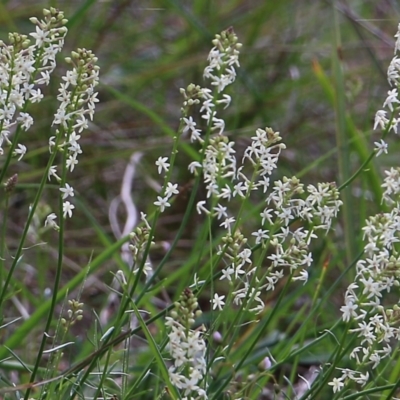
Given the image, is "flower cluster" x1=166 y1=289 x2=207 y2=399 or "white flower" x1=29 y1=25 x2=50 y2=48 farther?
"white flower" x1=29 y1=25 x2=50 y2=48

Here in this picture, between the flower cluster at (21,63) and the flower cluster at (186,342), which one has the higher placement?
the flower cluster at (21,63)

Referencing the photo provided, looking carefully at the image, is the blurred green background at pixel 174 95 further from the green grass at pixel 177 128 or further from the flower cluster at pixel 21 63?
the flower cluster at pixel 21 63

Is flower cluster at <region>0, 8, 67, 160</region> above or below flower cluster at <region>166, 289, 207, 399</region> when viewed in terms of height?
above

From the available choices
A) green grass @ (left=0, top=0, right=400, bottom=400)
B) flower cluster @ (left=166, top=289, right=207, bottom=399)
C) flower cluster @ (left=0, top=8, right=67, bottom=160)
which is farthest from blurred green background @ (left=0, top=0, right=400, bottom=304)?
flower cluster @ (left=166, top=289, right=207, bottom=399)

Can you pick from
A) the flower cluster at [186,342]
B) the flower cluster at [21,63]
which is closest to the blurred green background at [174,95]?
the flower cluster at [21,63]

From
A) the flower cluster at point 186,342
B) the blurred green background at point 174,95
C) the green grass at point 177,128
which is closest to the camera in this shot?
the flower cluster at point 186,342

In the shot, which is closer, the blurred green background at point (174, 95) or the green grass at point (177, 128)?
the green grass at point (177, 128)

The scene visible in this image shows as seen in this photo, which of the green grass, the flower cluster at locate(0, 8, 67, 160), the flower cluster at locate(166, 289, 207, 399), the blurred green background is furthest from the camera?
the blurred green background

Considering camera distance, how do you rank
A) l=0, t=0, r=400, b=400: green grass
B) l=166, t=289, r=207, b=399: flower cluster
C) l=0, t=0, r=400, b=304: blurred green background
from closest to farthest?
l=166, t=289, r=207, b=399: flower cluster < l=0, t=0, r=400, b=400: green grass < l=0, t=0, r=400, b=304: blurred green background

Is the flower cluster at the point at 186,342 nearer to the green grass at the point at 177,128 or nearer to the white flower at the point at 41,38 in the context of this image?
the white flower at the point at 41,38

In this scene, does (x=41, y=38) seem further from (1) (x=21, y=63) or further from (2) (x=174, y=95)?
(2) (x=174, y=95)

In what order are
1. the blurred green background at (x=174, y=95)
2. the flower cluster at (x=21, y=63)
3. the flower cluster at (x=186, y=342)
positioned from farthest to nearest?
the blurred green background at (x=174, y=95)
the flower cluster at (x=21, y=63)
the flower cluster at (x=186, y=342)

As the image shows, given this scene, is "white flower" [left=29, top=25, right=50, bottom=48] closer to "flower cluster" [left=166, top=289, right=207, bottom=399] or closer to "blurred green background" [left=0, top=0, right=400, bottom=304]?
"flower cluster" [left=166, top=289, right=207, bottom=399]

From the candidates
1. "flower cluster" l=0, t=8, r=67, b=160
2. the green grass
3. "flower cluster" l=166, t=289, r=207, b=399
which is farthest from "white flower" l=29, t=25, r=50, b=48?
the green grass
